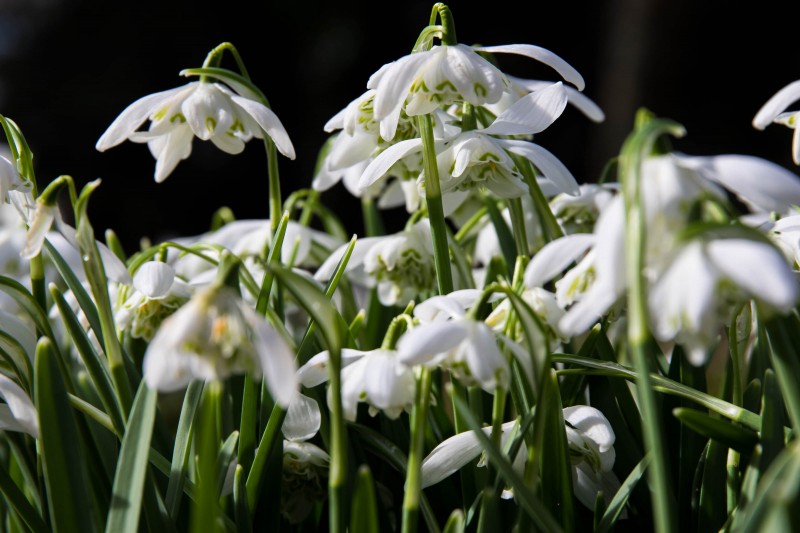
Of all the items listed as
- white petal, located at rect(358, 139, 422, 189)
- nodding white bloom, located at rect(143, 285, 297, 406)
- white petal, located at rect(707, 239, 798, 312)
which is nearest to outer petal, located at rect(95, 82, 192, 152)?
white petal, located at rect(358, 139, 422, 189)

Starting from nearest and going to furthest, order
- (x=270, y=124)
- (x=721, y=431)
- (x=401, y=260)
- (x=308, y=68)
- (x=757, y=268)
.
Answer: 1. (x=757, y=268)
2. (x=721, y=431)
3. (x=270, y=124)
4. (x=401, y=260)
5. (x=308, y=68)

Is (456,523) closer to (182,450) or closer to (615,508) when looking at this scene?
(615,508)

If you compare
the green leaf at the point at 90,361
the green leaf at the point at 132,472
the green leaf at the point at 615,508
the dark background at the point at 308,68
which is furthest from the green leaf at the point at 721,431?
the dark background at the point at 308,68

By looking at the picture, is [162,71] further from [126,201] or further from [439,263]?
[439,263]

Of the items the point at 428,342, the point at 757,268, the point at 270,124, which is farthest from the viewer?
the point at 270,124

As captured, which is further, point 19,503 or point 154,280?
point 154,280

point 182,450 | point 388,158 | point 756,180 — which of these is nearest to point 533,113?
point 388,158
